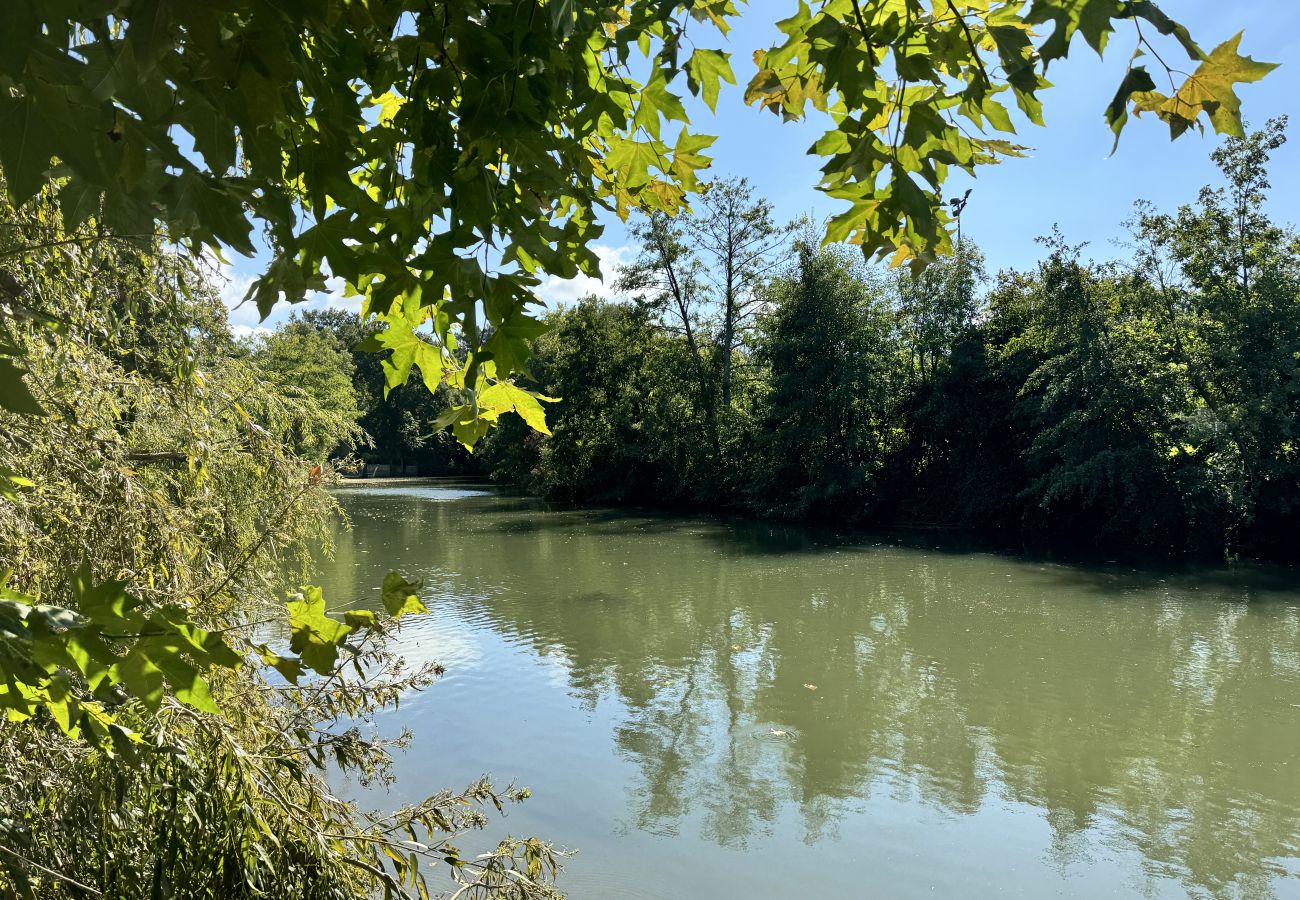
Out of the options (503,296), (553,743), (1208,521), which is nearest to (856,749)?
(553,743)

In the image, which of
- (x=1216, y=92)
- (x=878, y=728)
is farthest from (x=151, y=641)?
(x=878, y=728)

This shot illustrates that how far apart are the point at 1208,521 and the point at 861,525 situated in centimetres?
772

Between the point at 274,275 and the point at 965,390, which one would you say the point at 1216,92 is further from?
the point at 965,390

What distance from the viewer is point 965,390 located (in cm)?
2047

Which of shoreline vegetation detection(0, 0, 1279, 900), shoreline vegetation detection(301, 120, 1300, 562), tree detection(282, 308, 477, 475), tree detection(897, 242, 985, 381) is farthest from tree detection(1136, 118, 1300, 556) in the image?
tree detection(282, 308, 477, 475)

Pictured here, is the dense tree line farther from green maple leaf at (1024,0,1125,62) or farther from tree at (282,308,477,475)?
tree at (282,308,477,475)

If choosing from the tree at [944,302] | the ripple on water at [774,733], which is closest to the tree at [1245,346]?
the tree at [944,302]

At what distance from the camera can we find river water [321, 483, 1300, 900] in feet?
15.9

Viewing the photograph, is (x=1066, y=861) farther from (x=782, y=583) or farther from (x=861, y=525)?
(x=861, y=525)

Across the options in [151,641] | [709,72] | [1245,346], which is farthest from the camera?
[1245,346]

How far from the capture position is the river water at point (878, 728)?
15.9 feet

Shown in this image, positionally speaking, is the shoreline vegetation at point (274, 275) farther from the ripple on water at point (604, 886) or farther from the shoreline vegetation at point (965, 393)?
the shoreline vegetation at point (965, 393)

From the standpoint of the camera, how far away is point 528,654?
Answer: 9.08 meters

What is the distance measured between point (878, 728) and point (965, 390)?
597 inches
